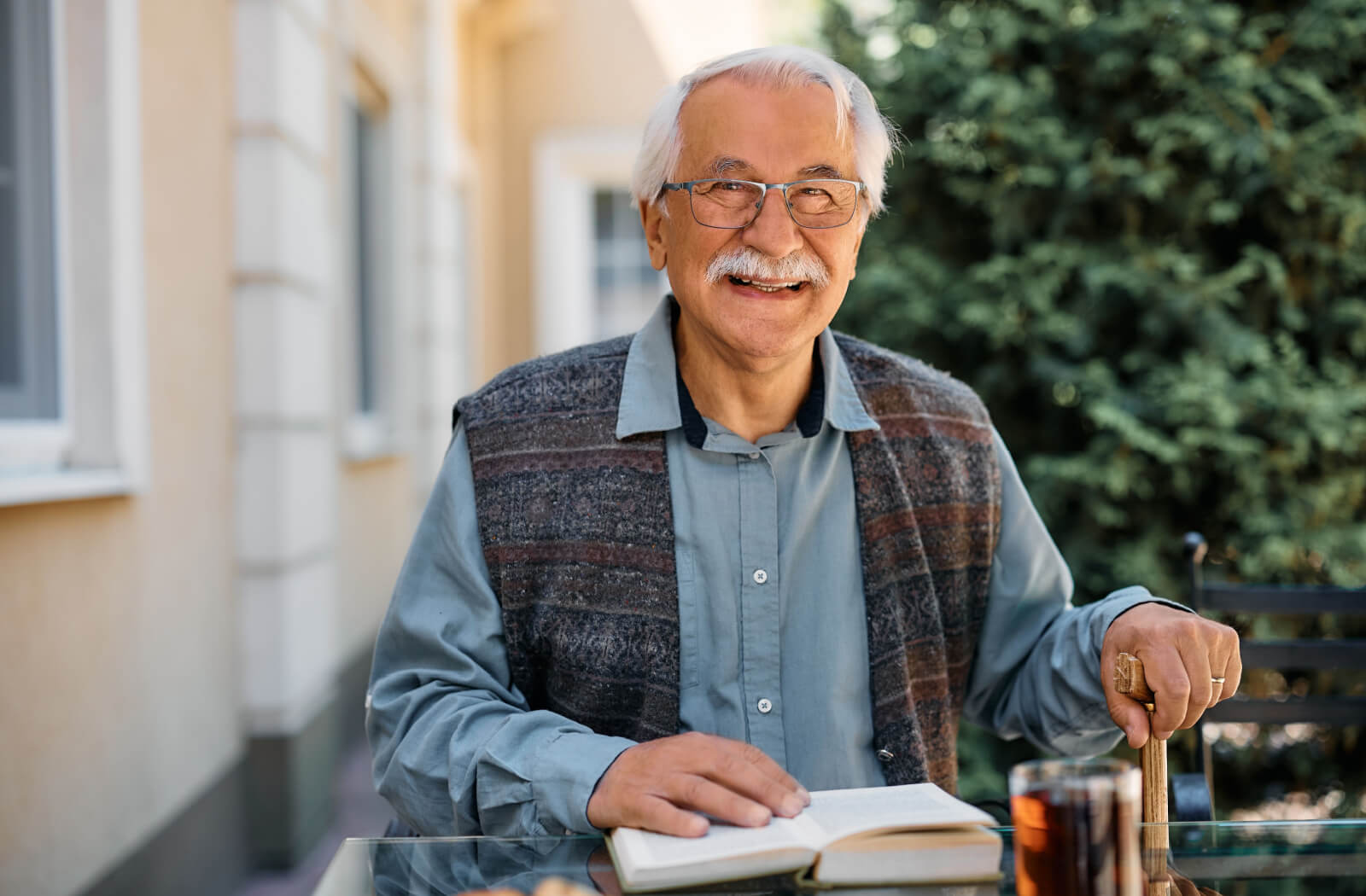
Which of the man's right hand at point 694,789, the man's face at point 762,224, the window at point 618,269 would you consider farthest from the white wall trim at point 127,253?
the window at point 618,269

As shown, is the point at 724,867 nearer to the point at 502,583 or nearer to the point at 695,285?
the point at 502,583

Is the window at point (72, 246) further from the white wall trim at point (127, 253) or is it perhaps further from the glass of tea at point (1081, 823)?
the glass of tea at point (1081, 823)

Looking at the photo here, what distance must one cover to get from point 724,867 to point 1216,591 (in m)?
1.18

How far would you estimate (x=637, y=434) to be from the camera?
66.6 inches

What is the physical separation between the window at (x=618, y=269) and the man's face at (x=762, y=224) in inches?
300

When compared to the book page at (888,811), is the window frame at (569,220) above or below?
above

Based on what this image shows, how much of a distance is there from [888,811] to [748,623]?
53cm

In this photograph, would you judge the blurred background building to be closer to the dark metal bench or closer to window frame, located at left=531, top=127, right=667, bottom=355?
the dark metal bench

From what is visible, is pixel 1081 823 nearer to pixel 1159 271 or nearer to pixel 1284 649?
pixel 1284 649

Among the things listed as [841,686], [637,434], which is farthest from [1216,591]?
[637,434]

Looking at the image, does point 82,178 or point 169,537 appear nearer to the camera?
point 82,178

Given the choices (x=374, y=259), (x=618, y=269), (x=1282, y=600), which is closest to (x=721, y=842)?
(x=1282, y=600)

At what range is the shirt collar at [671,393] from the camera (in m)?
1.70

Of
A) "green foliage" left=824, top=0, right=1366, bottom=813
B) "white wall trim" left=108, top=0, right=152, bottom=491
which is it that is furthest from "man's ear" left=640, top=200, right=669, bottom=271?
"green foliage" left=824, top=0, right=1366, bottom=813
